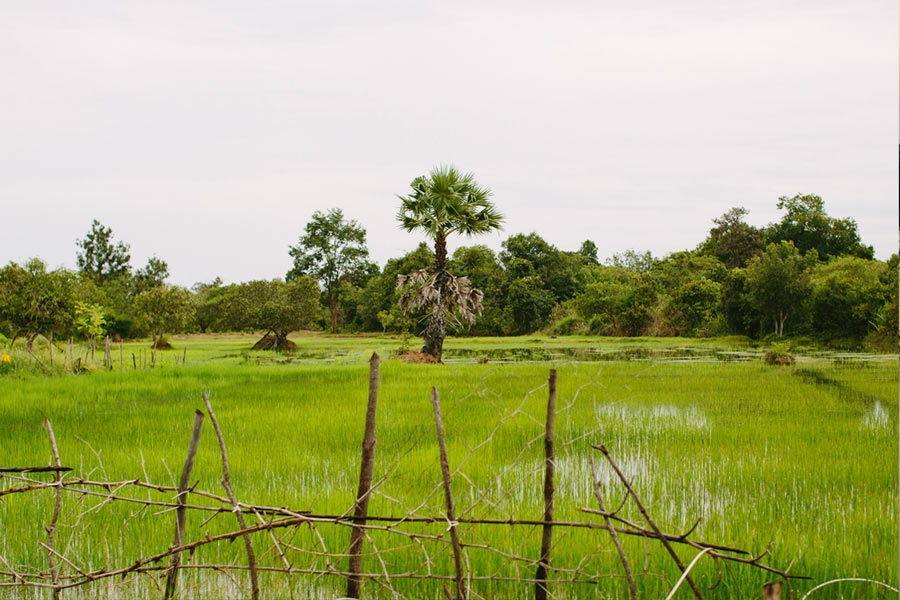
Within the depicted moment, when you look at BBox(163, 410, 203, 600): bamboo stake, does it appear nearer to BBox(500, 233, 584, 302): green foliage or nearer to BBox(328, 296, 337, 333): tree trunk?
BBox(500, 233, 584, 302): green foliage

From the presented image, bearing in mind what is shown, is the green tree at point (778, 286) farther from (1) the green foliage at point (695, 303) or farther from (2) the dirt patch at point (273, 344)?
(2) the dirt patch at point (273, 344)

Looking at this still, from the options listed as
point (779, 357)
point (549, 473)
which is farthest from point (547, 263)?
point (549, 473)

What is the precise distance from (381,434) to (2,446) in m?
3.85

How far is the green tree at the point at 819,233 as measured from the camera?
4209 centimetres

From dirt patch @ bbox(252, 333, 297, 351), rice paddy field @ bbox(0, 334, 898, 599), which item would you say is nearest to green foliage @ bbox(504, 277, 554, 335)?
dirt patch @ bbox(252, 333, 297, 351)

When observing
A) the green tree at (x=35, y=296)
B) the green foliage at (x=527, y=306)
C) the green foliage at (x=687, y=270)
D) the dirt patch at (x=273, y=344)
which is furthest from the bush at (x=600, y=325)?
the green tree at (x=35, y=296)

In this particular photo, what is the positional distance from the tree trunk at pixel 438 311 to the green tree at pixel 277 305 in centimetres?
1055

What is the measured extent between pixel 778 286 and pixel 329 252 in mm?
32503

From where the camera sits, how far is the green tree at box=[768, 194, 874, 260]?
138 feet

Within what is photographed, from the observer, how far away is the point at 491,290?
41.9 meters

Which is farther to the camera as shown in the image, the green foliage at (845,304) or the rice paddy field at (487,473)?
the green foliage at (845,304)

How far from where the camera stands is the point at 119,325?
3297cm

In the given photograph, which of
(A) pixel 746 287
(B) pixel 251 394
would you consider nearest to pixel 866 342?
(A) pixel 746 287

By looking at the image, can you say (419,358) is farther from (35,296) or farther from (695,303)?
(695,303)
